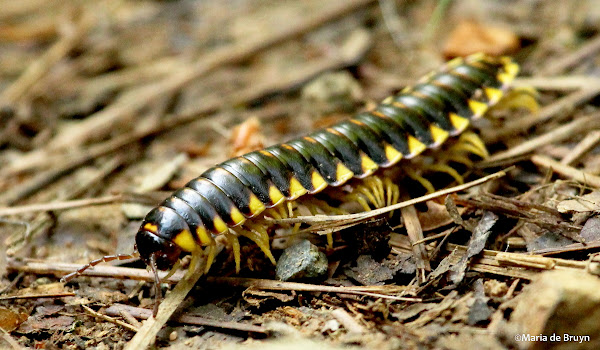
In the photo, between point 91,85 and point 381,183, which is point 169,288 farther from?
point 91,85

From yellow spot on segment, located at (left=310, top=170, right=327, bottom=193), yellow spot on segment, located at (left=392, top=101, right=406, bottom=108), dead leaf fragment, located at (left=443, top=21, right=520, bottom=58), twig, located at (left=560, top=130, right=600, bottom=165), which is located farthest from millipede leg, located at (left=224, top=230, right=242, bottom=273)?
dead leaf fragment, located at (left=443, top=21, right=520, bottom=58)

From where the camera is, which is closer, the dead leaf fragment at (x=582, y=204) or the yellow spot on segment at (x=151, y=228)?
the yellow spot on segment at (x=151, y=228)

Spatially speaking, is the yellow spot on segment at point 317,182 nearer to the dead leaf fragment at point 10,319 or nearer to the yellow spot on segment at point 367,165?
the yellow spot on segment at point 367,165

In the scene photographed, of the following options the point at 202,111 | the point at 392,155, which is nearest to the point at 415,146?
the point at 392,155

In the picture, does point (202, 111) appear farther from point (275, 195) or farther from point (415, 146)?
point (415, 146)

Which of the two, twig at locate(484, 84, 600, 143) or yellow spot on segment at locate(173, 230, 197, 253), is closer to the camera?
yellow spot on segment at locate(173, 230, 197, 253)

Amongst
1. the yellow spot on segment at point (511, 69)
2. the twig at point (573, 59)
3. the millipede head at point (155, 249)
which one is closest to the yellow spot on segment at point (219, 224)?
the millipede head at point (155, 249)

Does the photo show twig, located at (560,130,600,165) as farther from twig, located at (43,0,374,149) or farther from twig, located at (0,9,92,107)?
twig, located at (0,9,92,107)

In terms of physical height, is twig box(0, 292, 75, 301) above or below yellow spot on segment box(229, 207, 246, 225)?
below
